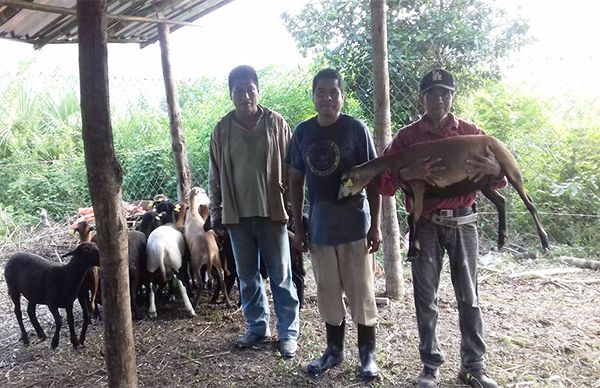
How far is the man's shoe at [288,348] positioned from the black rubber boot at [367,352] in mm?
625

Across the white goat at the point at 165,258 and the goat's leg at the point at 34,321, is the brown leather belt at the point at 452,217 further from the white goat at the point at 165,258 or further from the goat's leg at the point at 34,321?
the goat's leg at the point at 34,321

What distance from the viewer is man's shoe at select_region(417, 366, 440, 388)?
329 centimetres

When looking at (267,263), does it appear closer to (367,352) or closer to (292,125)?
(367,352)

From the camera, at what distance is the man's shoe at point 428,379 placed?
10.8 feet

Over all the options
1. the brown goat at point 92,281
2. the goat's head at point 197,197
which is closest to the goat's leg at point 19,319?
the brown goat at point 92,281

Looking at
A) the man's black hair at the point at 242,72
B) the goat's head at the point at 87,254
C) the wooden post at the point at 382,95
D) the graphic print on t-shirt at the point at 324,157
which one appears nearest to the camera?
the graphic print on t-shirt at the point at 324,157

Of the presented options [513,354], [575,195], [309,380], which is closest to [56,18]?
[309,380]

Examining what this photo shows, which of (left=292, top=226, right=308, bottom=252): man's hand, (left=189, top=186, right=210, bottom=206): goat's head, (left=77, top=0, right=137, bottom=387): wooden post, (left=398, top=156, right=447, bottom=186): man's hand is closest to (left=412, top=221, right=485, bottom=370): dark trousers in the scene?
(left=398, top=156, right=447, bottom=186): man's hand

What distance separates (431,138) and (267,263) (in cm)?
167

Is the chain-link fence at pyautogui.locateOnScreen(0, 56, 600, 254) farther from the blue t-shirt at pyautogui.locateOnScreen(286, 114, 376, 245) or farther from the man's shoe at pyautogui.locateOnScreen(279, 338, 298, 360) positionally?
the blue t-shirt at pyautogui.locateOnScreen(286, 114, 376, 245)

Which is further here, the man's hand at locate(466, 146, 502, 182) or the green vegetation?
the green vegetation

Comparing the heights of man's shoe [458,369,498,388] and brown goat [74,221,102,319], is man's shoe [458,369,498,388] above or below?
below

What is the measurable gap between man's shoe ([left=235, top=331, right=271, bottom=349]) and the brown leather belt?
6.24 feet

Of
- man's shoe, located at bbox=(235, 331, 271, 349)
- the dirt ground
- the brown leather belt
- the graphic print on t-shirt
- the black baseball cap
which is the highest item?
the black baseball cap
